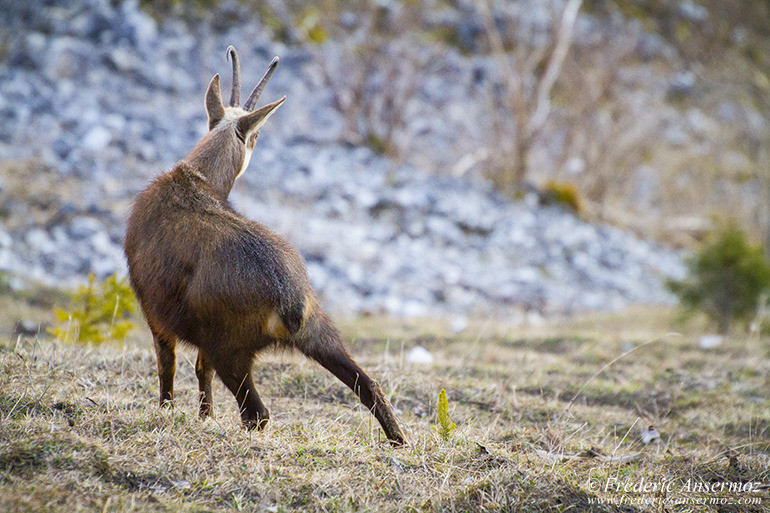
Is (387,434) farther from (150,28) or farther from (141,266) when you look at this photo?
(150,28)

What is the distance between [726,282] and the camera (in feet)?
26.7

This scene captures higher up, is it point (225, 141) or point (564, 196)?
point (225, 141)

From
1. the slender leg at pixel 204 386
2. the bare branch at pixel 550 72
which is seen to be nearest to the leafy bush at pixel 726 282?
the bare branch at pixel 550 72

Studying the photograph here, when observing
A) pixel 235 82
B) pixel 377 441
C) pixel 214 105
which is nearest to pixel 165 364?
pixel 377 441

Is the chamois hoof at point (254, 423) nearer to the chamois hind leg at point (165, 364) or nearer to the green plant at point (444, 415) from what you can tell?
the chamois hind leg at point (165, 364)

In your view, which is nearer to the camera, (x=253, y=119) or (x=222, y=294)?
(x=222, y=294)

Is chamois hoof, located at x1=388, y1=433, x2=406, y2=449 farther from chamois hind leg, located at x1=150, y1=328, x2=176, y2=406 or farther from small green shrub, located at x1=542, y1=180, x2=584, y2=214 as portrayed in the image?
small green shrub, located at x1=542, y1=180, x2=584, y2=214

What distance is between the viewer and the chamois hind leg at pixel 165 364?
353cm

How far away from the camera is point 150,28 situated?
12.3m

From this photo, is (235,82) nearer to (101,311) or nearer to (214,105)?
(214,105)

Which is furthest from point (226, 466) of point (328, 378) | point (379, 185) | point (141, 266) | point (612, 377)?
point (379, 185)

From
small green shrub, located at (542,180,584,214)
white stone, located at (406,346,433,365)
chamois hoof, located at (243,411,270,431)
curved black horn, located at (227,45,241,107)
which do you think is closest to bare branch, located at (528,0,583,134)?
small green shrub, located at (542,180,584,214)

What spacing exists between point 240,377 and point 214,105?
180cm

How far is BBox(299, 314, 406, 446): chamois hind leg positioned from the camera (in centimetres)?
328
